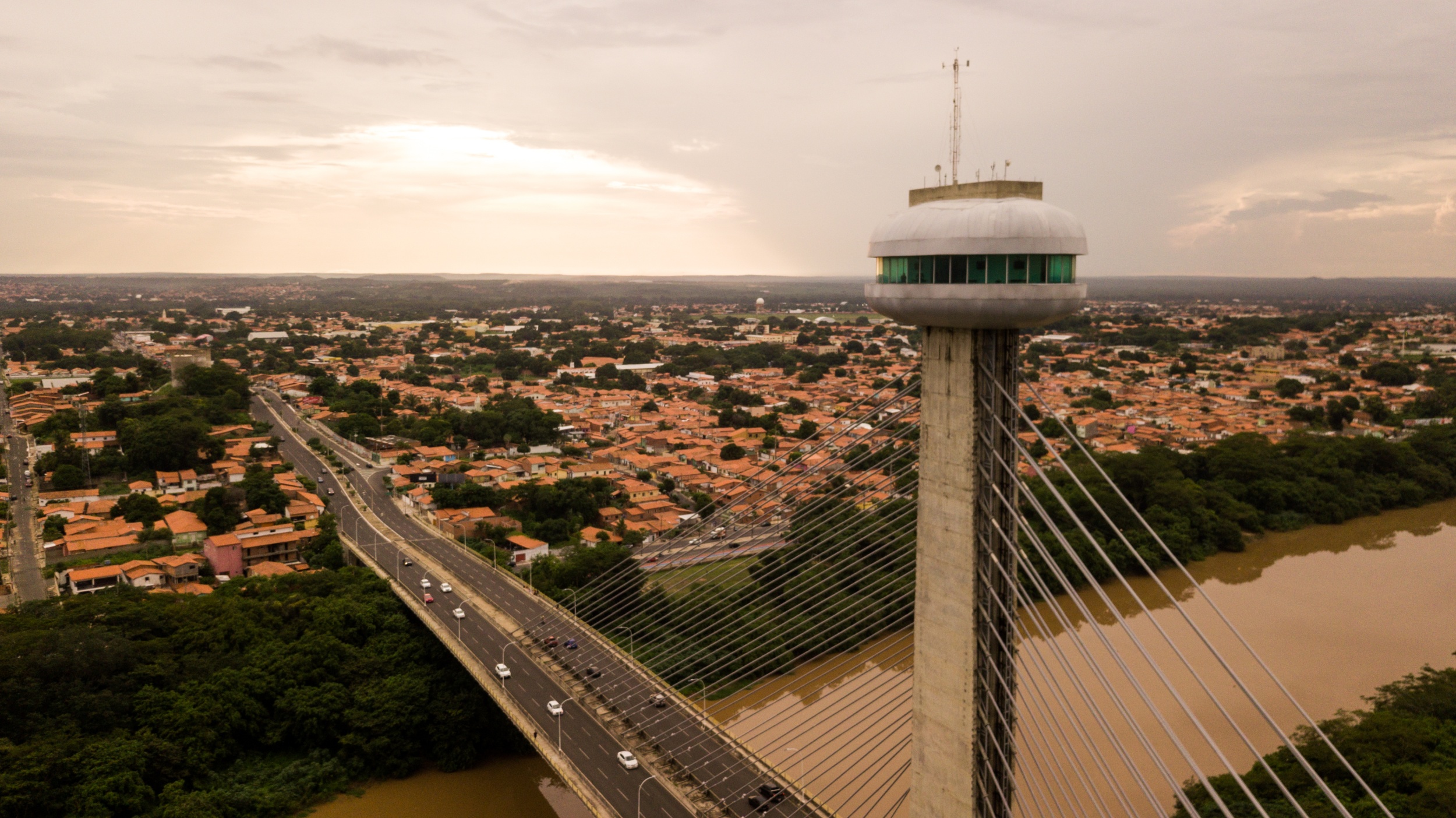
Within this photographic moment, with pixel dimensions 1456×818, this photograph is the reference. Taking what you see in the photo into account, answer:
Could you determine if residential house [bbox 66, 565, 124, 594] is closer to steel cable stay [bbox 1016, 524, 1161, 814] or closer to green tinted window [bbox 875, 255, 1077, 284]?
green tinted window [bbox 875, 255, 1077, 284]

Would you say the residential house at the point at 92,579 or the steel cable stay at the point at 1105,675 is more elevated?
the steel cable stay at the point at 1105,675

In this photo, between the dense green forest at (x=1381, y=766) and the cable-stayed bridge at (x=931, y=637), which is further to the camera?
the dense green forest at (x=1381, y=766)

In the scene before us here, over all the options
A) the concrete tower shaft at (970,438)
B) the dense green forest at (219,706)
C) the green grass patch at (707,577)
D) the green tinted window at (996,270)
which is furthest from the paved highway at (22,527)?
the green tinted window at (996,270)

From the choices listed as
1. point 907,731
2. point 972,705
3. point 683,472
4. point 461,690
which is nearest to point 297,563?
point 461,690

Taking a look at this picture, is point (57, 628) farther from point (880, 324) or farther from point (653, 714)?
point (880, 324)

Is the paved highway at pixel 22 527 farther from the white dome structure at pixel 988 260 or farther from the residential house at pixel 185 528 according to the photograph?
the white dome structure at pixel 988 260

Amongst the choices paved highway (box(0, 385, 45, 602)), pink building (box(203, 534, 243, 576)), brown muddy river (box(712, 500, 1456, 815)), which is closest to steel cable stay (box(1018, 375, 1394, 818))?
brown muddy river (box(712, 500, 1456, 815))
